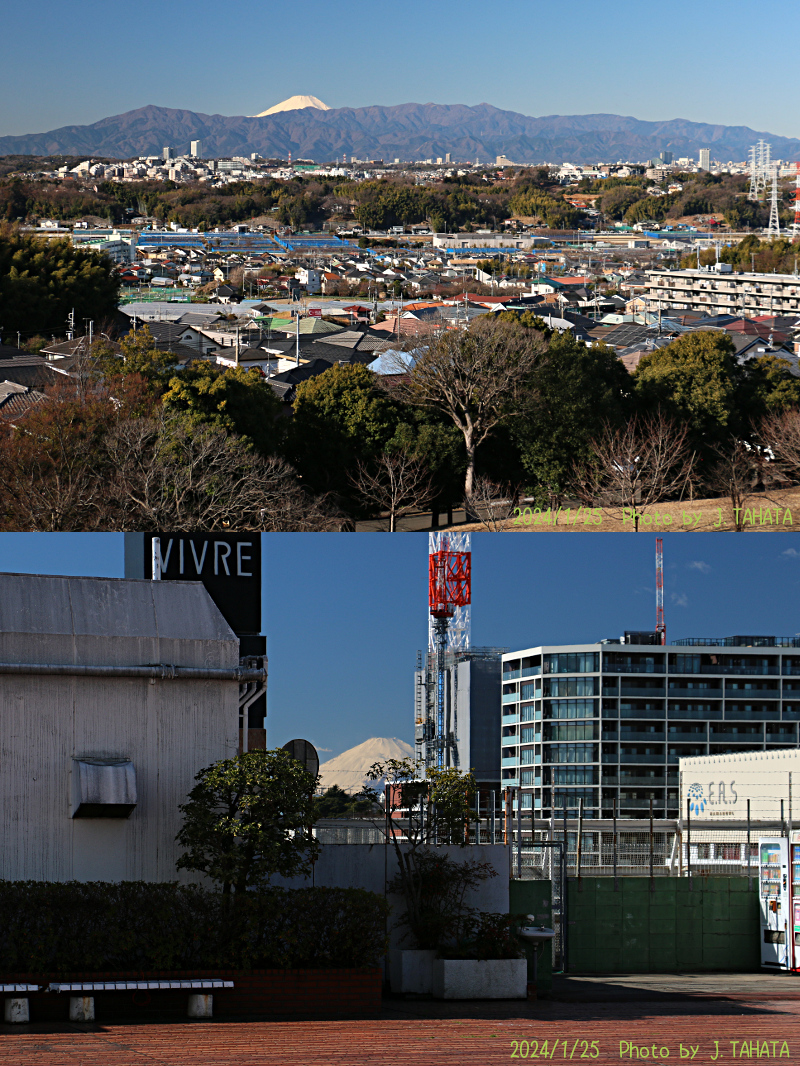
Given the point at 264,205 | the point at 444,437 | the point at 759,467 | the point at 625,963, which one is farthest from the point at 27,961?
the point at 264,205

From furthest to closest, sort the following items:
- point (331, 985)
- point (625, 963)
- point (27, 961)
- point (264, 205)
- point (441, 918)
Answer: point (264, 205)
point (625, 963)
point (441, 918)
point (331, 985)
point (27, 961)

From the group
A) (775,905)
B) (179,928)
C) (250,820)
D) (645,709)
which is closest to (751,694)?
(645,709)

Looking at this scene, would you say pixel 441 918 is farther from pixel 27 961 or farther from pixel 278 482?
pixel 278 482

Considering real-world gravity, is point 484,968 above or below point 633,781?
above

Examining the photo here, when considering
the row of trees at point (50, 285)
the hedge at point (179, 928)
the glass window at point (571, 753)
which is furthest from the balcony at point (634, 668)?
the hedge at point (179, 928)

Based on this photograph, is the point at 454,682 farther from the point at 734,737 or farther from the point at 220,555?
the point at 220,555
